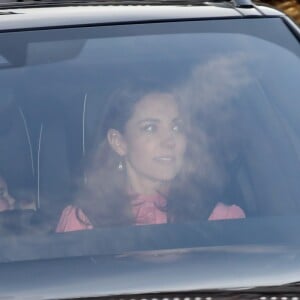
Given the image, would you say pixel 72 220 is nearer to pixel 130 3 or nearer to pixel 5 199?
pixel 5 199

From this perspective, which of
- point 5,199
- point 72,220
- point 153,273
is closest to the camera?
point 153,273

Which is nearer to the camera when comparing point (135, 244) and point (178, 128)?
point (135, 244)

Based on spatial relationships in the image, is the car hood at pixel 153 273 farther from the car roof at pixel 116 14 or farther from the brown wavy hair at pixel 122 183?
the car roof at pixel 116 14

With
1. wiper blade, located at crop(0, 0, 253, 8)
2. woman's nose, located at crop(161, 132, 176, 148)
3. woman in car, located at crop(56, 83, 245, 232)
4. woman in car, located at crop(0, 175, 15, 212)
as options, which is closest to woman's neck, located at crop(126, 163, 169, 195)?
woman in car, located at crop(56, 83, 245, 232)

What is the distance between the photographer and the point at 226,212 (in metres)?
3.04

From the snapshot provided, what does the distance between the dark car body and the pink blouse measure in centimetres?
4

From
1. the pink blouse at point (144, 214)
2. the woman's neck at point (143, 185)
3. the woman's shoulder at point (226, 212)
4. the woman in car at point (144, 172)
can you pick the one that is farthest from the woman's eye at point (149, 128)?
the woman's shoulder at point (226, 212)

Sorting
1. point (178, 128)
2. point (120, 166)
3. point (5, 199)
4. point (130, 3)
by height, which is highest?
point (130, 3)

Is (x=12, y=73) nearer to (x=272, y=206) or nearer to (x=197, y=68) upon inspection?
(x=197, y=68)

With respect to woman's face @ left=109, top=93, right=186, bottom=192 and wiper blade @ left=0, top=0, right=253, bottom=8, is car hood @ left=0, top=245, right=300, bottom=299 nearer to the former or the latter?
woman's face @ left=109, top=93, right=186, bottom=192

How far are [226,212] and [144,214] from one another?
0.69ft

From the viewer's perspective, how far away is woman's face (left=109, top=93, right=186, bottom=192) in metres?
3.29

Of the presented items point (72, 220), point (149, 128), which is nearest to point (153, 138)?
point (149, 128)

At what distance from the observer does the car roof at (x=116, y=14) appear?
11.3 feet
